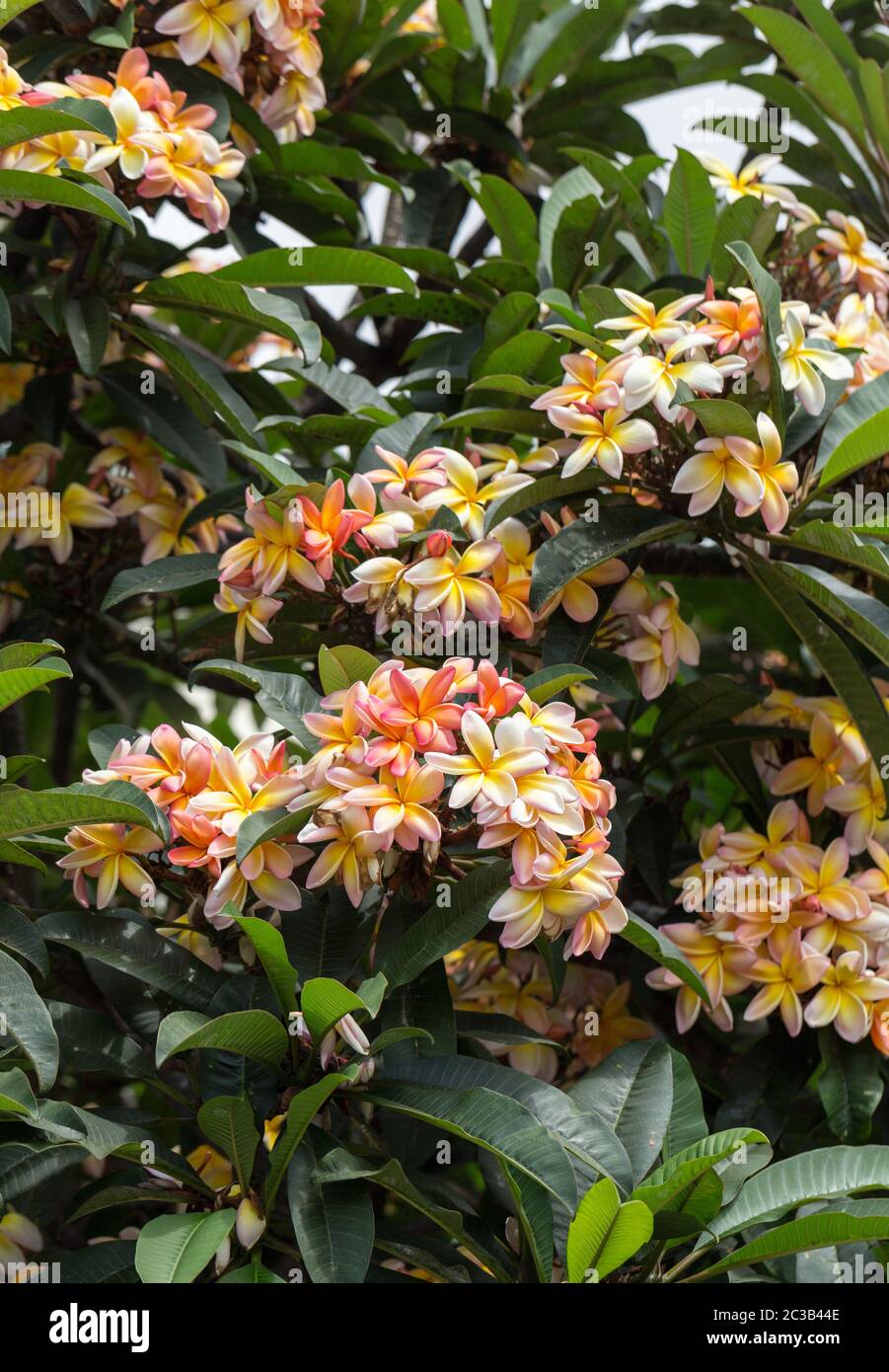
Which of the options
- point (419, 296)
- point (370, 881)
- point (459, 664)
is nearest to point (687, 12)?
→ point (419, 296)

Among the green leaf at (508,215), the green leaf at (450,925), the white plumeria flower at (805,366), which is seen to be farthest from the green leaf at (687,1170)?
the green leaf at (508,215)

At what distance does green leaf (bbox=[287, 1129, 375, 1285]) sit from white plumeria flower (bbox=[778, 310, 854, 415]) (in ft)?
3.04

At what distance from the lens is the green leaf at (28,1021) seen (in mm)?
1284

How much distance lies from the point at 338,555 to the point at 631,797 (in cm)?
49

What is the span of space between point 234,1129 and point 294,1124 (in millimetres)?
57

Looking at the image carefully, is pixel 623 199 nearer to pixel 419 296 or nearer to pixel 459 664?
pixel 419 296

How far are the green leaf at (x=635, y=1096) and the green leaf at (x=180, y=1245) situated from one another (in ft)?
1.24

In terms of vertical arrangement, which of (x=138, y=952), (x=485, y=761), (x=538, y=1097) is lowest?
(x=538, y=1097)

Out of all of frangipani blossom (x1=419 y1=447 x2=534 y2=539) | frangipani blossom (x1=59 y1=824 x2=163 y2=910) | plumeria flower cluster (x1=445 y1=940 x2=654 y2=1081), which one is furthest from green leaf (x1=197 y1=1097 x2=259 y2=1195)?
frangipani blossom (x1=419 y1=447 x2=534 y2=539)

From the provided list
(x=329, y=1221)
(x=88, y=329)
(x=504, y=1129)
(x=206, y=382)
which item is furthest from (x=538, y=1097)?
(x=88, y=329)

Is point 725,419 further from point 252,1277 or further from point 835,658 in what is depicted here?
point 252,1277

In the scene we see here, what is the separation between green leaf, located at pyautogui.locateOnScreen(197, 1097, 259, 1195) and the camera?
127cm

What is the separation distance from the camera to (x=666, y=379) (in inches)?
61.6

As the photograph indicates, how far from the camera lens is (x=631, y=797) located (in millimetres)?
1828
